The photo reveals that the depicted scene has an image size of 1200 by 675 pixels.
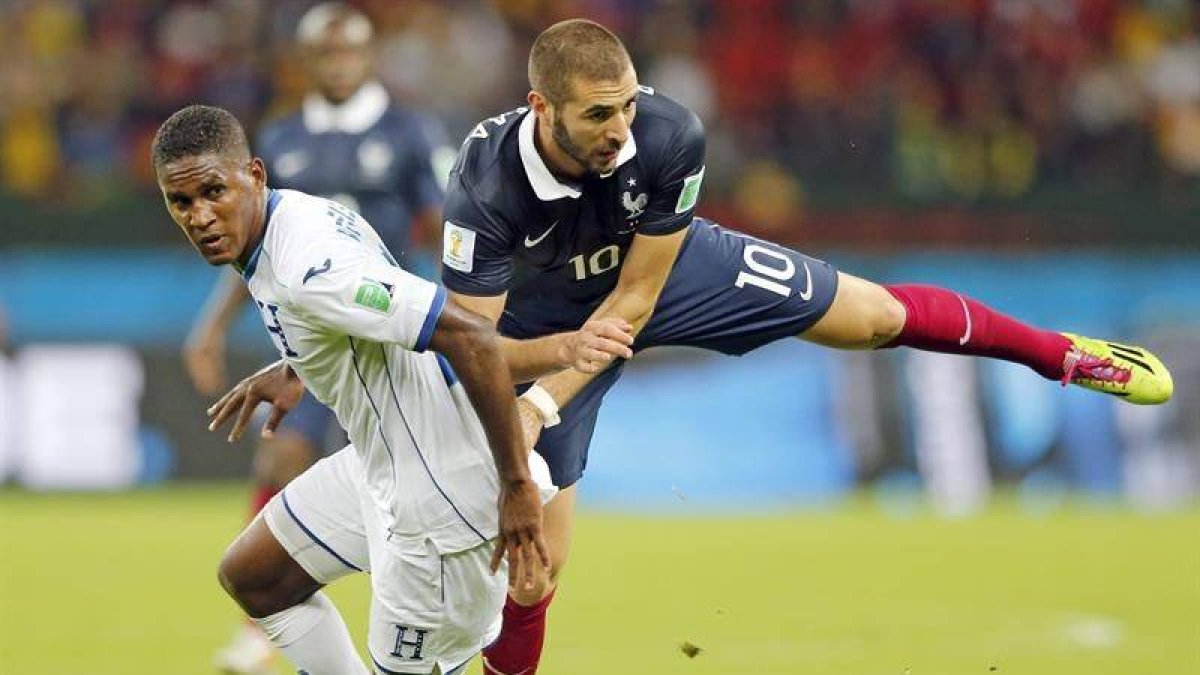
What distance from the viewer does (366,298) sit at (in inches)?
221

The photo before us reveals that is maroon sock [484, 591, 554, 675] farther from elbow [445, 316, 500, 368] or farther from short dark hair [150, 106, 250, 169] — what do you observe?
short dark hair [150, 106, 250, 169]

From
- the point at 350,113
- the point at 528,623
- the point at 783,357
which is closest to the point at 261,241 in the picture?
the point at 528,623

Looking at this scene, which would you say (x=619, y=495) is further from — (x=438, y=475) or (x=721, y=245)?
(x=438, y=475)

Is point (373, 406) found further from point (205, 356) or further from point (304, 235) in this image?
point (205, 356)

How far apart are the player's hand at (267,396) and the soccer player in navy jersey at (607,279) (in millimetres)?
659

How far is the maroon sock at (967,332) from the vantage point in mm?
7719

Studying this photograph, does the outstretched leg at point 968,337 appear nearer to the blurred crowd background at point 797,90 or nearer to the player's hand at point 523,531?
the player's hand at point 523,531

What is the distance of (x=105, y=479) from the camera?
15.5 metres

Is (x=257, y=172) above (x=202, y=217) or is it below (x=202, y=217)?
above

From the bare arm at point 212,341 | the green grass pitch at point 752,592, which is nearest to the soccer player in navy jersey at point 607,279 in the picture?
the green grass pitch at point 752,592

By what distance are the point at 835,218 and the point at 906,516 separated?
3148 mm

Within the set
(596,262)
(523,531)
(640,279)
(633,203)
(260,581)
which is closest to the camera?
(523,531)

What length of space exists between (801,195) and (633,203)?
10.2 m

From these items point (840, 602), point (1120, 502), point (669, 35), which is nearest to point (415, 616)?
A: point (840, 602)
